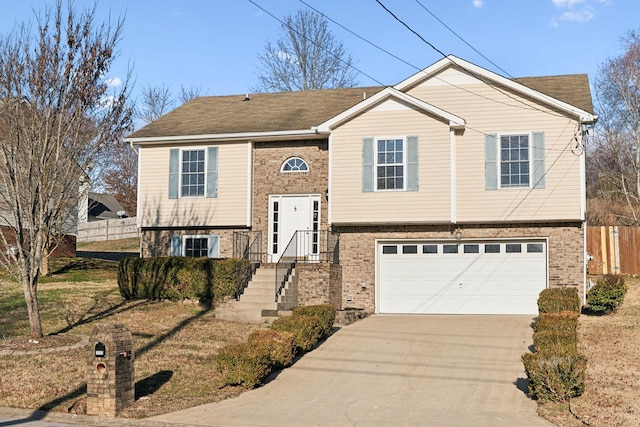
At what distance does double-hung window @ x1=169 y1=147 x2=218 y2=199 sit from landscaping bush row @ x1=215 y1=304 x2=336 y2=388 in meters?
7.67

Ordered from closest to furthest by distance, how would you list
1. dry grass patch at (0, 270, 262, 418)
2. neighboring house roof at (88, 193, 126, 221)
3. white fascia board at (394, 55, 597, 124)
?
1. dry grass patch at (0, 270, 262, 418)
2. white fascia board at (394, 55, 597, 124)
3. neighboring house roof at (88, 193, 126, 221)

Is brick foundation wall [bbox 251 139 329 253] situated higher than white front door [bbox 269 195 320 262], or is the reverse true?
brick foundation wall [bbox 251 139 329 253]

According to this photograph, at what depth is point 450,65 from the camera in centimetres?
2170

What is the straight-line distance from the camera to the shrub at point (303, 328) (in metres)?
15.3

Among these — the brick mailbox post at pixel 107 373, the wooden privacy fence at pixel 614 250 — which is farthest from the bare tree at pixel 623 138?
the brick mailbox post at pixel 107 373

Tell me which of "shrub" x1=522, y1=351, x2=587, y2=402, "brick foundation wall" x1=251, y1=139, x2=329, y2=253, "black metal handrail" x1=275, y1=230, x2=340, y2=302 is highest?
"brick foundation wall" x1=251, y1=139, x2=329, y2=253

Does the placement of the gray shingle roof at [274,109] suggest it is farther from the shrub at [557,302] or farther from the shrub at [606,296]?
the shrub at [557,302]

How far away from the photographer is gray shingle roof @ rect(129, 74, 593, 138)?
22.9 metres

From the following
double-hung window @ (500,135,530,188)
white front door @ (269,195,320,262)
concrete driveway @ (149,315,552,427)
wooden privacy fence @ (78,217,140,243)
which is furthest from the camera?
wooden privacy fence @ (78,217,140,243)

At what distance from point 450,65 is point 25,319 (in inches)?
516

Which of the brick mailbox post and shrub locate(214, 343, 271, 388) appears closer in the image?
the brick mailbox post

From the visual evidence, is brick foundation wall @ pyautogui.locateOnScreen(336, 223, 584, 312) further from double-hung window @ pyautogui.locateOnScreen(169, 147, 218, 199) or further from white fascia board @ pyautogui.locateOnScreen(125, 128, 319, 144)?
double-hung window @ pyautogui.locateOnScreen(169, 147, 218, 199)

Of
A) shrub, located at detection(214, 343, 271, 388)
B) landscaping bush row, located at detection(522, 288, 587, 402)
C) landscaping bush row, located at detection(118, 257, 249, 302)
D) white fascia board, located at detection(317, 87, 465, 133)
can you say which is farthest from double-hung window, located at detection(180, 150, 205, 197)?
landscaping bush row, located at detection(522, 288, 587, 402)

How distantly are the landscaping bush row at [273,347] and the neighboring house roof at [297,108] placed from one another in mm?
7059
